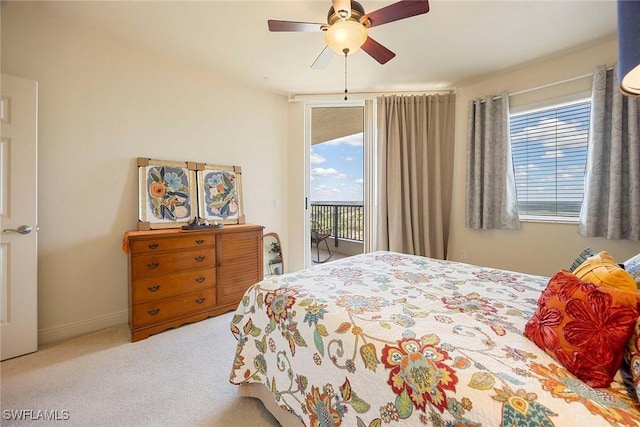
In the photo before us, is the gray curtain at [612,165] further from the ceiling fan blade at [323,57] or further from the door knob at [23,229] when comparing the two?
the door knob at [23,229]

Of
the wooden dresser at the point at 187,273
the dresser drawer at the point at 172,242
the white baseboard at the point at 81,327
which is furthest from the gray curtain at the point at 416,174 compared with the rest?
the white baseboard at the point at 81,327

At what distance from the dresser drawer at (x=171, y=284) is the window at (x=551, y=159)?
348 centimetres

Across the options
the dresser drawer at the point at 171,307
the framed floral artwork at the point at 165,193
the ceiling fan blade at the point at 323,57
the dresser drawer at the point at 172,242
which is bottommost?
the dresser drawer at the point at 171,307

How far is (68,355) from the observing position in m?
1.96

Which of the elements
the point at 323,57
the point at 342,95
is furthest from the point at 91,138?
the point at 342,95

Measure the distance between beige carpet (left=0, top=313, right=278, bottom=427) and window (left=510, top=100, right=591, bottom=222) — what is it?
3.32 metres

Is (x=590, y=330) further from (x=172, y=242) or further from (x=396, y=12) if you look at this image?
(x=172, y=242)

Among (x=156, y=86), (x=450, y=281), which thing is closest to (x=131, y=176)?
(x=156, y=86)

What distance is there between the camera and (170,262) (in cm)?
234

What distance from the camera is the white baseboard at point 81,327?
7.01 ft

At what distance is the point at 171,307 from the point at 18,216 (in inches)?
50.0

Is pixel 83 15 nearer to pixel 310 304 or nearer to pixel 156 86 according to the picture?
pixel 156 86

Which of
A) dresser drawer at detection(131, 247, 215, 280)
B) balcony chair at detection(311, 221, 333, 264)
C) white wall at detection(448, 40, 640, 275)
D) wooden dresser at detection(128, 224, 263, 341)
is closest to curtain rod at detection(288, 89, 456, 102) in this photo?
white wall at detection(448, 40, 640, 275)

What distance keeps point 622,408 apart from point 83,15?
364 centimetres
